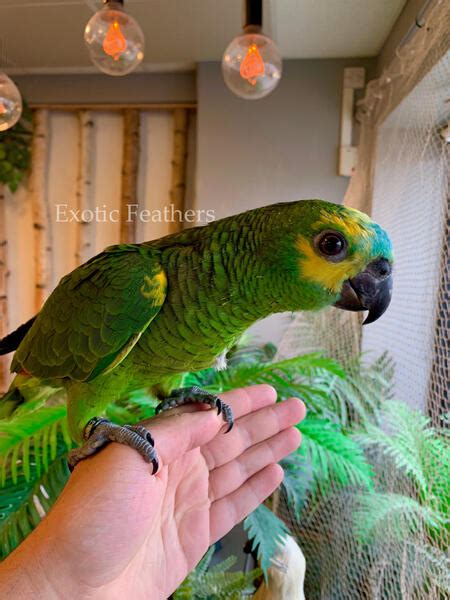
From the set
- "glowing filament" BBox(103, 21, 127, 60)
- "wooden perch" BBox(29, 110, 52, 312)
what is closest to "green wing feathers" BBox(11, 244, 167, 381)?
"glowing filament" BBox(103, 21, 127, 60)

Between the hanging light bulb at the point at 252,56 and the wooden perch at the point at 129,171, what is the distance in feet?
3.85

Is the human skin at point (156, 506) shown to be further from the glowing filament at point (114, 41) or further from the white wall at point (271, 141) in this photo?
the white wall at point (271, 141)

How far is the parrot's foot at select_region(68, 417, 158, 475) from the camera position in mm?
590

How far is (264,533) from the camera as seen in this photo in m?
1.08

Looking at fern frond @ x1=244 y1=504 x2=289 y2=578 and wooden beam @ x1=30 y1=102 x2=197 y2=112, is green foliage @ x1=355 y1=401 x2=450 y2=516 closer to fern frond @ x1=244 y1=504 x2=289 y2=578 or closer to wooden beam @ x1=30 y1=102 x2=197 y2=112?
fern frond @ x1=244 y1=504 x2=289 y2=578

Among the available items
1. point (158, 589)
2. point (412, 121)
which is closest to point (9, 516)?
point (158, 589)

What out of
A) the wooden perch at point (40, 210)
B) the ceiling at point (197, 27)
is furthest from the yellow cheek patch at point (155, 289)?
the wooden perch at point (40, 210)

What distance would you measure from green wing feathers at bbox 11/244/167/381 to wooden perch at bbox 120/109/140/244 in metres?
1.77

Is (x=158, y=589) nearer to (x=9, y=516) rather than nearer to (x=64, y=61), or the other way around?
(x=9, y=516)

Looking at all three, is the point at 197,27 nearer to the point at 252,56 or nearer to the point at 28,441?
the point at 252,56

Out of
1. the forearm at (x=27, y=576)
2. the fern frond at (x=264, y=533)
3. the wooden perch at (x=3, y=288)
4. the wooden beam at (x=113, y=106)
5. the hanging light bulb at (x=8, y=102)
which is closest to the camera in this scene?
the forearm at (x=27, y=576)

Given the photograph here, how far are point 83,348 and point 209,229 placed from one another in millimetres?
296

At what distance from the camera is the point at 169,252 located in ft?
2.43

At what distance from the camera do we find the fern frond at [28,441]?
3.15 ft
